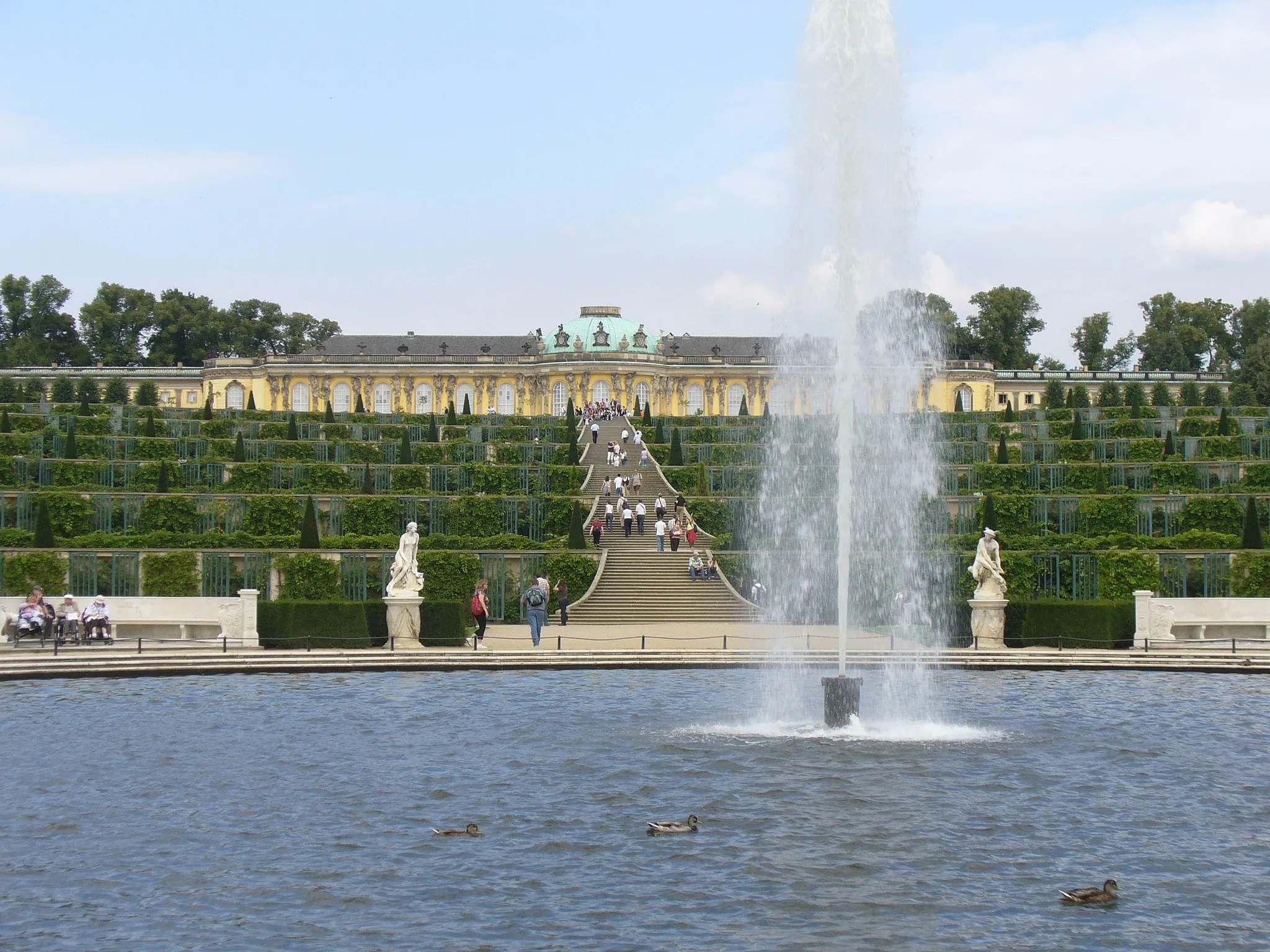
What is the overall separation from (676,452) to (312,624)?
86.4 feet

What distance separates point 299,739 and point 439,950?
8015 millimetres

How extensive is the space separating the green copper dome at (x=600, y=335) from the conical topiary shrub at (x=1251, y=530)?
6656 cm

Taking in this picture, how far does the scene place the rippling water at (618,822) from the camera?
1301 centimetres

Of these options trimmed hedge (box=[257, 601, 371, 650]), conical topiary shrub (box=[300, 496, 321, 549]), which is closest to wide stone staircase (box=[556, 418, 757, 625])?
conical topiary shrub (box=[300, 496, 321, 549])

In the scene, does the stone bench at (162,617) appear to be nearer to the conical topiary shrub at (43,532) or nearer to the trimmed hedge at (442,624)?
the trimmed hedge at (442,624)

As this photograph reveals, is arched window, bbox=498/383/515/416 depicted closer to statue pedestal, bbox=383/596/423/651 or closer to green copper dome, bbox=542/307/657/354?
green copper dome, bbox=542/307/657/354

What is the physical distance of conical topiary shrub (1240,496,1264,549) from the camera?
116 feet

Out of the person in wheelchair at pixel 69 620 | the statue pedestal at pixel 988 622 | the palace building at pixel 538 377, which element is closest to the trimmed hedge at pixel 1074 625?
the statue pedestal at pixel 988 622

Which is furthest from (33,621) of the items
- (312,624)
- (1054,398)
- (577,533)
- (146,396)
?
(146,396)

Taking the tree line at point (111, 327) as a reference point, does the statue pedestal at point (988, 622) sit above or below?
below

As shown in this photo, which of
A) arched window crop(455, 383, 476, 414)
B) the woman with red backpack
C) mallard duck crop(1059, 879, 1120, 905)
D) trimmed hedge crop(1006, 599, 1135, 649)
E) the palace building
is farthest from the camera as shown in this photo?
arched window crop(455, 383, 476, 414)

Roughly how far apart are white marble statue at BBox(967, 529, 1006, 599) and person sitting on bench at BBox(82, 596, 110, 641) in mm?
15043

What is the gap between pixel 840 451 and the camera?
2148 cm

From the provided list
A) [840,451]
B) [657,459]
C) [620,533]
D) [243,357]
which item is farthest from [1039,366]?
[840,451]
